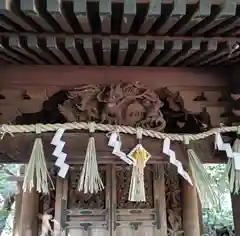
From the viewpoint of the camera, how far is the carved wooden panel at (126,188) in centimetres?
250

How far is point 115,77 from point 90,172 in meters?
0.47

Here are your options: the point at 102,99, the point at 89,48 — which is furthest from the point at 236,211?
the point at 89,48

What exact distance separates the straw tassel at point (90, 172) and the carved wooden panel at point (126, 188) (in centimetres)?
105

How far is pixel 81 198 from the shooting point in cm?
250

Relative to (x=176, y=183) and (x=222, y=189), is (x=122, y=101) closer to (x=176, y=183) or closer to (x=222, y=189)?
(x=222, y=189)

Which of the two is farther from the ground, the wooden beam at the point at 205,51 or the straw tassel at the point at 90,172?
the wooden beam at the point at 205,51

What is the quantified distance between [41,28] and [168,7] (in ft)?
1.49

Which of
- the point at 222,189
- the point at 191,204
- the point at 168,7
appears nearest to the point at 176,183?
the point at 191,204

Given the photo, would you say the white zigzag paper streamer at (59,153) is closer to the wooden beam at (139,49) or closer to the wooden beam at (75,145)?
the wooden beam at (75,145)

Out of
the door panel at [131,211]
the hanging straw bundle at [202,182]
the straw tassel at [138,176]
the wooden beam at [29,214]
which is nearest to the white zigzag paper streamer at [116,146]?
the straw tassel at [138,176]

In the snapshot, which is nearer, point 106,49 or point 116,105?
point 106,49

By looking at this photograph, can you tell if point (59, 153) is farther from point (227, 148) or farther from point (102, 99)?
point (227, 148)

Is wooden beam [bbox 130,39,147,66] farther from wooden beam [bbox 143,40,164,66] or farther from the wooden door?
the wooden door

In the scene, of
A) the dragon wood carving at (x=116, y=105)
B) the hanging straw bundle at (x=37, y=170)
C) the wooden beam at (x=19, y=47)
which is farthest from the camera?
the dragon wood carving at (x=116, y=105)
